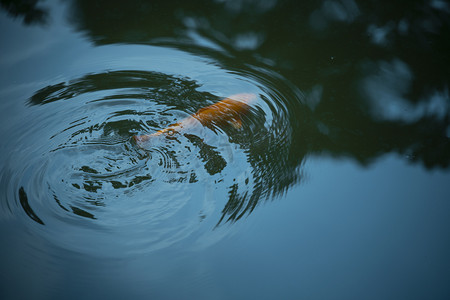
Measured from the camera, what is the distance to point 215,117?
206 centimetres

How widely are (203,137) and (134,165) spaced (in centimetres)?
35

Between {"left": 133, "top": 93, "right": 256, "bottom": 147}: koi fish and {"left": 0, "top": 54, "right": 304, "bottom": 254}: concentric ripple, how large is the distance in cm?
3

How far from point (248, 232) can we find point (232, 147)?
443 millimetres

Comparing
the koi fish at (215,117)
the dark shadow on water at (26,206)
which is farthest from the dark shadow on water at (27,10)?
the dark shadow on water at (26,206)

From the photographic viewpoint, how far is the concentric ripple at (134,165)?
1.64m

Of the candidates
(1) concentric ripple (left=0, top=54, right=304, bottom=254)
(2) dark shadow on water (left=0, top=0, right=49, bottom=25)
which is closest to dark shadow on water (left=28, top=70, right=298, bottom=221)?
(1) concentric ripple (left=0, top=54, right=304, bottom=254)

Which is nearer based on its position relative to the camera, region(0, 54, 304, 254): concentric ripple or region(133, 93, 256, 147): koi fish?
region(0, 54, 304, 254): concentric ripple

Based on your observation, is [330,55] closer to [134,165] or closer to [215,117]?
[215,117]

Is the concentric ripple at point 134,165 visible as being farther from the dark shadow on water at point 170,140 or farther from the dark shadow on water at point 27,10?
the dark shadow on water at point 27,10

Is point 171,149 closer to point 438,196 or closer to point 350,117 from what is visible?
point 350,117

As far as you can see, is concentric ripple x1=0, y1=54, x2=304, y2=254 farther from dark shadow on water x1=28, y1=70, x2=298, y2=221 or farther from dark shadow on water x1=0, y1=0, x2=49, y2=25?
dark shadow on water x1=0, y1=0, x2=49, y2=25

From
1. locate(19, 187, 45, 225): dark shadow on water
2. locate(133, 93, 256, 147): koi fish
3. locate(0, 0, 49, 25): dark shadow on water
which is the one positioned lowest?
locate(19, 187, 45, 225): dark shadow on water

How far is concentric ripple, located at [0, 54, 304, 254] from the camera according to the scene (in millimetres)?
1641

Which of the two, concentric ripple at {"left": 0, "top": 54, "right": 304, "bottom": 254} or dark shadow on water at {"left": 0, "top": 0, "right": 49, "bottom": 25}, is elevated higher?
dark shadow on water at {"left": 0, "top": 0, "right": 49, "bottom": 25}
